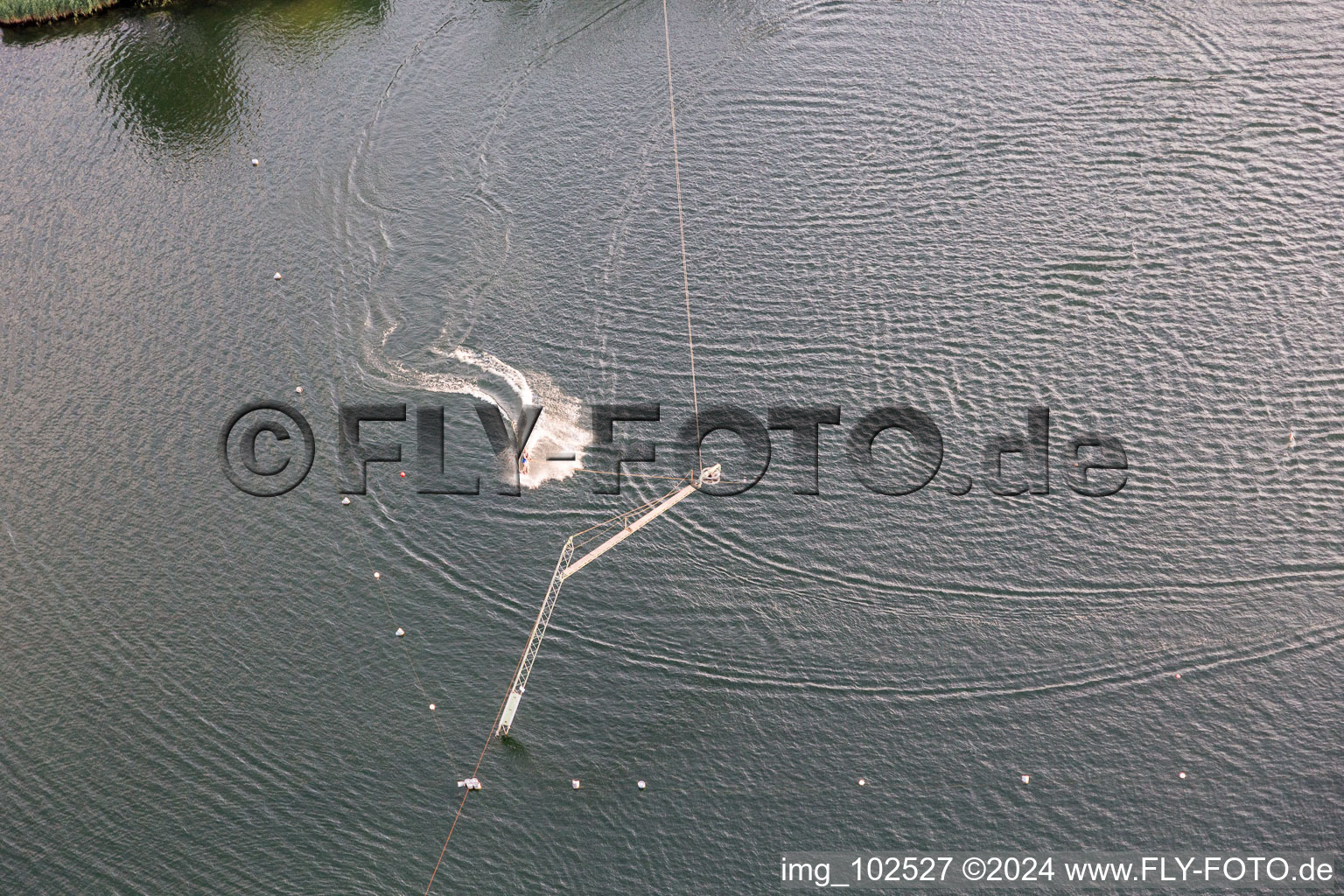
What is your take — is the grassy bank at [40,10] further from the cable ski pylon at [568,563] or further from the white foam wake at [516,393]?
the cable ski pylon at [568,563]

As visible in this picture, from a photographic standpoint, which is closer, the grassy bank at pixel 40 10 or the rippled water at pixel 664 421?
the rippled water at pixel 664 421

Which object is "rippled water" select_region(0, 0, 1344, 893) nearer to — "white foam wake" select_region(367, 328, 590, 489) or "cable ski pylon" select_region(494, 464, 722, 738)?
"white foam wake" select_region(367, 328, 590, 489)

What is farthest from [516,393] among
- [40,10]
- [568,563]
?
[40,10]

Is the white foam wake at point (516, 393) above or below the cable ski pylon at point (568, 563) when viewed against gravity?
above

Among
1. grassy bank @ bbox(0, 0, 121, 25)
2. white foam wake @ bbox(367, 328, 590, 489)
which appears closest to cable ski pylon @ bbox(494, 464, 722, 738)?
white foam wake @ bbox(367, 328, 590, 489)

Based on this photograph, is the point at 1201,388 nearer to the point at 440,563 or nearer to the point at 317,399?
the point at 440,563

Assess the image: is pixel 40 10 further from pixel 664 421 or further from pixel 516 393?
pixel 664 421

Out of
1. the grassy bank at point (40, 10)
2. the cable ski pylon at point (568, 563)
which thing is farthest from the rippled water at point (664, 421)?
the grassy bank at point (40, 10)

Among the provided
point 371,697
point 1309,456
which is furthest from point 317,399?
point 1309,456
